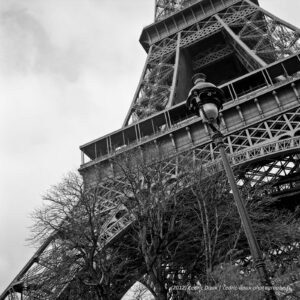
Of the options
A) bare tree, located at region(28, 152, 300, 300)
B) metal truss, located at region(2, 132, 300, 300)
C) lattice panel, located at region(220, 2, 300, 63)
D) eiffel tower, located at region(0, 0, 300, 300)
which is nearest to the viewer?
bare tree, located at region(28, 152, 300, 300)

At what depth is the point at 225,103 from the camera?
70.1 feet

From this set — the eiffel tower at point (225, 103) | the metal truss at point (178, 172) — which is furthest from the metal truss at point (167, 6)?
the metal truss at point (178, 172)

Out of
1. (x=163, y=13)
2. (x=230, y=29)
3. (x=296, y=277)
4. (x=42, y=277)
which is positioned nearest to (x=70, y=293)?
(x=42, y=277)

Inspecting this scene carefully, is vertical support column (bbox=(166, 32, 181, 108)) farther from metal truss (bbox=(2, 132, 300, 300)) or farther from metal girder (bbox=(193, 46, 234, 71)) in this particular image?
metal truss (bbox=(2, 132, 300, 300))

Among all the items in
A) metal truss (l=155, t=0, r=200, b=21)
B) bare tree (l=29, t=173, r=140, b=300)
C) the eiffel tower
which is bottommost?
bare tree (l=29, t=173, r=140, b=300)

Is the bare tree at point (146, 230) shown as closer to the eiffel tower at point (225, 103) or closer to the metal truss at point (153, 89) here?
the eiffel tower at point (225, 103)

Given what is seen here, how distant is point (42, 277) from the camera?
14.6 meters

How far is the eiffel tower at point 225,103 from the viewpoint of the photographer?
58.6 feet

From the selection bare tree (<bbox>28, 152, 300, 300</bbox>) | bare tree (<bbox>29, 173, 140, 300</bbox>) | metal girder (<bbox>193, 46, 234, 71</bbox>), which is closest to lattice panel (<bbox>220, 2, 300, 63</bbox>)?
metal girder (<bbox>193, 46, 234, 71</bbox>)

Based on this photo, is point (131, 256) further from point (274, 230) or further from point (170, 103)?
point (170, 103)

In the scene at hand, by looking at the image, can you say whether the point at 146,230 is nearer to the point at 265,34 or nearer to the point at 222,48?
the point at 265,34

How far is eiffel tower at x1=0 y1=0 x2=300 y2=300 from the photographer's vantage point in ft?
58.6

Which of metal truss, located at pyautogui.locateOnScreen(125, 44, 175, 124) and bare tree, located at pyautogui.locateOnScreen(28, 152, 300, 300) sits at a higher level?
metal truss, located at pyautogui.locateOnScreen(125, 44, 175, 124)

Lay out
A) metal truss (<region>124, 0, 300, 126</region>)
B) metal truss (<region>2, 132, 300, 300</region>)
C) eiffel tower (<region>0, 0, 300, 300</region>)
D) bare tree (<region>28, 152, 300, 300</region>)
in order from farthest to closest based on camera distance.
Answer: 1. metal truss (<region>124, 0, 300, 126</region>)
2. eiffel tower (<region>0, 0, 300, 300</region>)
3. metal truss (<region>2, 132, 300, 300</region>)
4. bare tree (<region>28, 152, 300, 300</region>)
